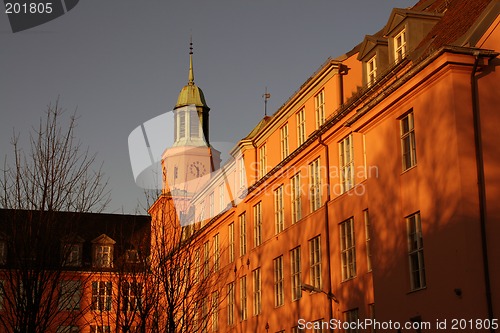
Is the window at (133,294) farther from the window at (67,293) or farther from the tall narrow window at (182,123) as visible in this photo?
the tall narrow window at (182,123)

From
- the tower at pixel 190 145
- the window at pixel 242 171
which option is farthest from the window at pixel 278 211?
the tower at pixel 190 145

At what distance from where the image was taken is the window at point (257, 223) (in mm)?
40141

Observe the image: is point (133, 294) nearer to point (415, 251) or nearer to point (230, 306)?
point (415, 251)

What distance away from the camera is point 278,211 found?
3797 cm

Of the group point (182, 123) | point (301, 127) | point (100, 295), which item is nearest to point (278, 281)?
point (301, 127)

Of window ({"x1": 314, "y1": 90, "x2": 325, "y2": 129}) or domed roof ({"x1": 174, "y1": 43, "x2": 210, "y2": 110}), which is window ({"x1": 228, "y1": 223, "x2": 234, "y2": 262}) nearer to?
window ({"x1": 314, "y1": 90, "x2": 325, "y2": 129})

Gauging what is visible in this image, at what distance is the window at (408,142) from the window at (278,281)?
1328 centimetres

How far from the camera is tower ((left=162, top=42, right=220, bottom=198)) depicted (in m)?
63.4

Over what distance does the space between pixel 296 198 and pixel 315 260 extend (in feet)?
11.7

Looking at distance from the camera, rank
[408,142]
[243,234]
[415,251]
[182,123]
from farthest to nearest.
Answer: [182,123] → [243,234] → [408,142] → [415,251]

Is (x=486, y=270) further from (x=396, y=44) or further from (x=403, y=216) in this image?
(x=396, y=44)

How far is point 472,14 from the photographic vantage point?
2505 centimetres

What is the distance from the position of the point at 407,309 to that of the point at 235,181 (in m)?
21.7

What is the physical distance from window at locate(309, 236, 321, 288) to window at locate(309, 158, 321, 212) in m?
1.40
